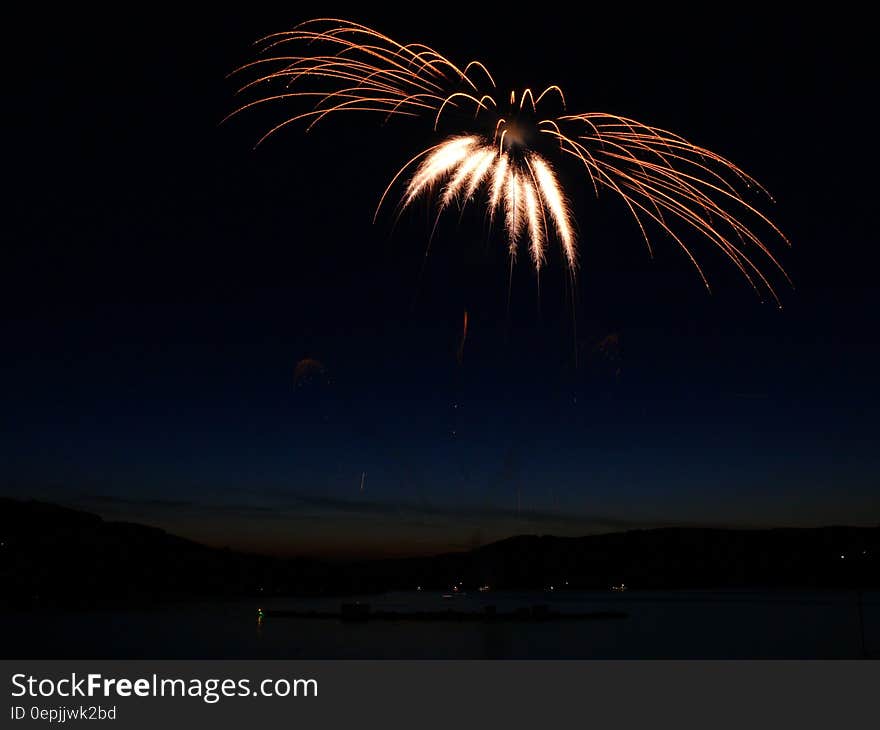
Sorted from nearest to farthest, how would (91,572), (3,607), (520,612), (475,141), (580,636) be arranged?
(475,141), (580,636), (520,612), (3,607), (91,572)

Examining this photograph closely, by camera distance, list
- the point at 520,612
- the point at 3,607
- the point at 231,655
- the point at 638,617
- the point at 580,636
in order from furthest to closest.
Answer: the point at 3,607 → the point at 638,617 → the point at 520,612 → the point at 580,636 → the point at 231,655

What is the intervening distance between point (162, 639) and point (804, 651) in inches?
2128

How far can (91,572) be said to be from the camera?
604ft

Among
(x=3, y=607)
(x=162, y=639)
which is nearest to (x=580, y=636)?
(x=162, y=639)

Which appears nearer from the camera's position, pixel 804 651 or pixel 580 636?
pixel 804 651

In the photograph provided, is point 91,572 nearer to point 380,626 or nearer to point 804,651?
point 380,626

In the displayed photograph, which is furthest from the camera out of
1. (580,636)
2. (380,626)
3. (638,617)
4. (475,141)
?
(638,617)

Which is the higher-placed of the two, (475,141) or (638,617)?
(475,141)

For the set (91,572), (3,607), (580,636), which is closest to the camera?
(580,636)

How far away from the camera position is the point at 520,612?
92938 millimetres
